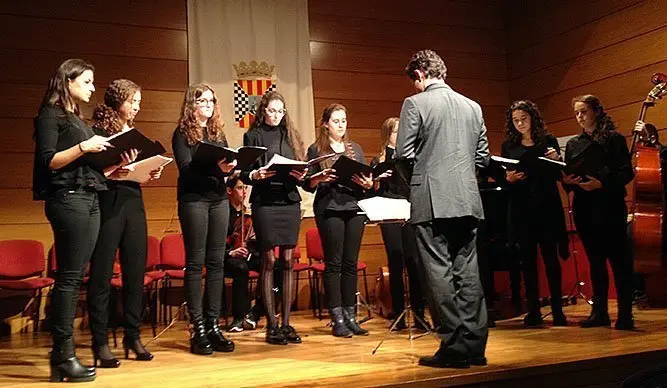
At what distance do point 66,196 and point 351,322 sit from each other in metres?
2.08

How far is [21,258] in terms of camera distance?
5434mm

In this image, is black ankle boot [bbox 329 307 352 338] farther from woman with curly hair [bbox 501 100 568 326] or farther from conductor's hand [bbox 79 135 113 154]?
conductor's hand [bbox 79 135 113 154]

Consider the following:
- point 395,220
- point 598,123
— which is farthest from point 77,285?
point 598,123

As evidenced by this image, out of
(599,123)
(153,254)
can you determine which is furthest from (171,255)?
(599,123)

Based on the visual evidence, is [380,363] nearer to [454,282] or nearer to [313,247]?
[454,282]

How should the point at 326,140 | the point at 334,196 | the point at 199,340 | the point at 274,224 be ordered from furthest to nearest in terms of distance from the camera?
the point at 326,140, the point at 334,196, the point at 274,224, the point at 199,340

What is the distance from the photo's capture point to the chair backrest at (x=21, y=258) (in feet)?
17.5

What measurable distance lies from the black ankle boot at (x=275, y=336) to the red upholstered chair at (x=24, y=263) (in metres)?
1.96

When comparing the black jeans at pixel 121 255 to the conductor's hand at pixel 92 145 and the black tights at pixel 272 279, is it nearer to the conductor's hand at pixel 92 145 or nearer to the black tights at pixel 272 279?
the conductor's hand at pixel 92 145

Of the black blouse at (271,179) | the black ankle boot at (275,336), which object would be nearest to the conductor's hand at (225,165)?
the black blouse at (271,179)

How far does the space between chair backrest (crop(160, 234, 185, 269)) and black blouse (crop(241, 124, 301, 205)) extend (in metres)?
1.92

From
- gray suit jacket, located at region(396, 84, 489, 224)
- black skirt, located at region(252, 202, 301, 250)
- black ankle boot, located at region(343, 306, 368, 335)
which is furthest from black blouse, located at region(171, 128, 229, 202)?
black ankle boot, located at region(343, 306, 368, 335)

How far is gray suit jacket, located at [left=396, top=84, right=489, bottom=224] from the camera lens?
3154mm

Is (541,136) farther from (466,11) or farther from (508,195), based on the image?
(466,11)
